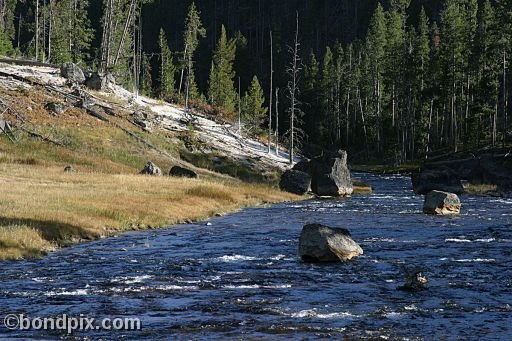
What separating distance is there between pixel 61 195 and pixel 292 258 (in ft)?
52.2

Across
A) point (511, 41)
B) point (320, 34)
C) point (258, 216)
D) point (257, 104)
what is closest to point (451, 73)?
point (511, 41)

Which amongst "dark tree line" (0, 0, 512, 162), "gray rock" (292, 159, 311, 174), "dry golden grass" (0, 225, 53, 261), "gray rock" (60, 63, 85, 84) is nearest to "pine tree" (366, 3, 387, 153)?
"dark tree line" (0, 0, 512, 162)

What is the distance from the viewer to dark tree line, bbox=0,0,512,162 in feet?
268

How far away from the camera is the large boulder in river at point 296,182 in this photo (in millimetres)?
49781

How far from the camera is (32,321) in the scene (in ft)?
41.1

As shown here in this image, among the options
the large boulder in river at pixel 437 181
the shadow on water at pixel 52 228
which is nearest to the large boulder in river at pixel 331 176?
the large boulder in river at pixel 437 181

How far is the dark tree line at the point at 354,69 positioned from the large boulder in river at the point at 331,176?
1343 cm

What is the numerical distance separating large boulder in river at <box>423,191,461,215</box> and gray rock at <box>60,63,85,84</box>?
4818cm

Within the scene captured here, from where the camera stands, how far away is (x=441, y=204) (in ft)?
112

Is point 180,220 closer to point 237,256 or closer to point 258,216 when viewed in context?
point 258,216

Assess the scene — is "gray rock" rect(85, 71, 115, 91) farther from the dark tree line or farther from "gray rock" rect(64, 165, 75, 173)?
"gray rock" rect(64, 165, 75, 173)

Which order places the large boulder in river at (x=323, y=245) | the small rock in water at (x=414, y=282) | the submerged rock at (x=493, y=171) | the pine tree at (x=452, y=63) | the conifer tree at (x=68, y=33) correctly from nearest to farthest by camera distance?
the small rock in water at (x=414, y=282) < the large boulder in river at (x=323, y=245) < the submerged rock at (x=493, y=171) < the pine tree at (x=452, y=63) < the conifer tree at (x=68, y=33)

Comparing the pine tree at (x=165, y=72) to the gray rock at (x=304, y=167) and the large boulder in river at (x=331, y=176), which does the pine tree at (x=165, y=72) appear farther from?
the large boulder in river at (x=331, y=176)

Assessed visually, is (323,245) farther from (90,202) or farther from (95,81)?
(95,81)
